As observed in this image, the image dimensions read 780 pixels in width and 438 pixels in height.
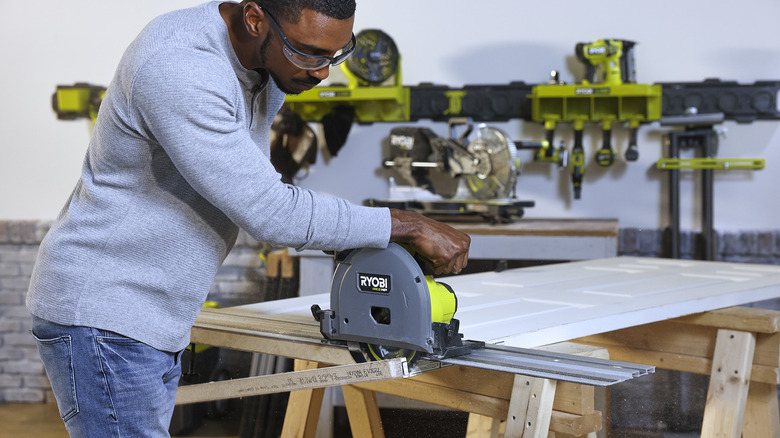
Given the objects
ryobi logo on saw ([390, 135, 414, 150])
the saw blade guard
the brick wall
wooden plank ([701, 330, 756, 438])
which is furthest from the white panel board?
the brick wall

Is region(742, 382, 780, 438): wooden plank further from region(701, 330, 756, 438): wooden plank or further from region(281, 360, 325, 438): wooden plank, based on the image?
region(281, 360, 325, 438): wooden plank

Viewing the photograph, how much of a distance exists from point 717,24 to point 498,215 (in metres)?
1.36

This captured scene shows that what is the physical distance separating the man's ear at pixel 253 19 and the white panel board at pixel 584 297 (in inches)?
27.8

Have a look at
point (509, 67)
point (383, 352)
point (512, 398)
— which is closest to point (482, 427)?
point (512, 398)

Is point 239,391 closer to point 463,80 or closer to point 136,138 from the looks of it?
point 136,138

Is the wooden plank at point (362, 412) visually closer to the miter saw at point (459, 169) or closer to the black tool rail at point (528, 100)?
the miter saw at point (459, 169)

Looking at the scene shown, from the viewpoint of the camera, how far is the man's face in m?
1.24

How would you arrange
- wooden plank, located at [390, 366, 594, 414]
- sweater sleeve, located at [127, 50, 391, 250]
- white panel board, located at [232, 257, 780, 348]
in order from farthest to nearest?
white panel board, located at [232, 257, 780, 348] < wooden plank, located at [390, 366, 594, 414] < sweater sleeve, located at [127, 50, 391, 250]

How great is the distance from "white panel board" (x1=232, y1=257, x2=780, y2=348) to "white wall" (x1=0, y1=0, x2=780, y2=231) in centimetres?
93

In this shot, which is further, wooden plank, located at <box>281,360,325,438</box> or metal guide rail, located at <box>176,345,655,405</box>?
wooden plank, located at <box>281,360,325,438</box>

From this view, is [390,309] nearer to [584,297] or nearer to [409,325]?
[409,325]

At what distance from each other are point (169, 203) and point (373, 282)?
1.22 feet

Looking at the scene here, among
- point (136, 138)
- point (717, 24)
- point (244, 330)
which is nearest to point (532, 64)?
point (717, 24)

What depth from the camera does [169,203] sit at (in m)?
1.28
